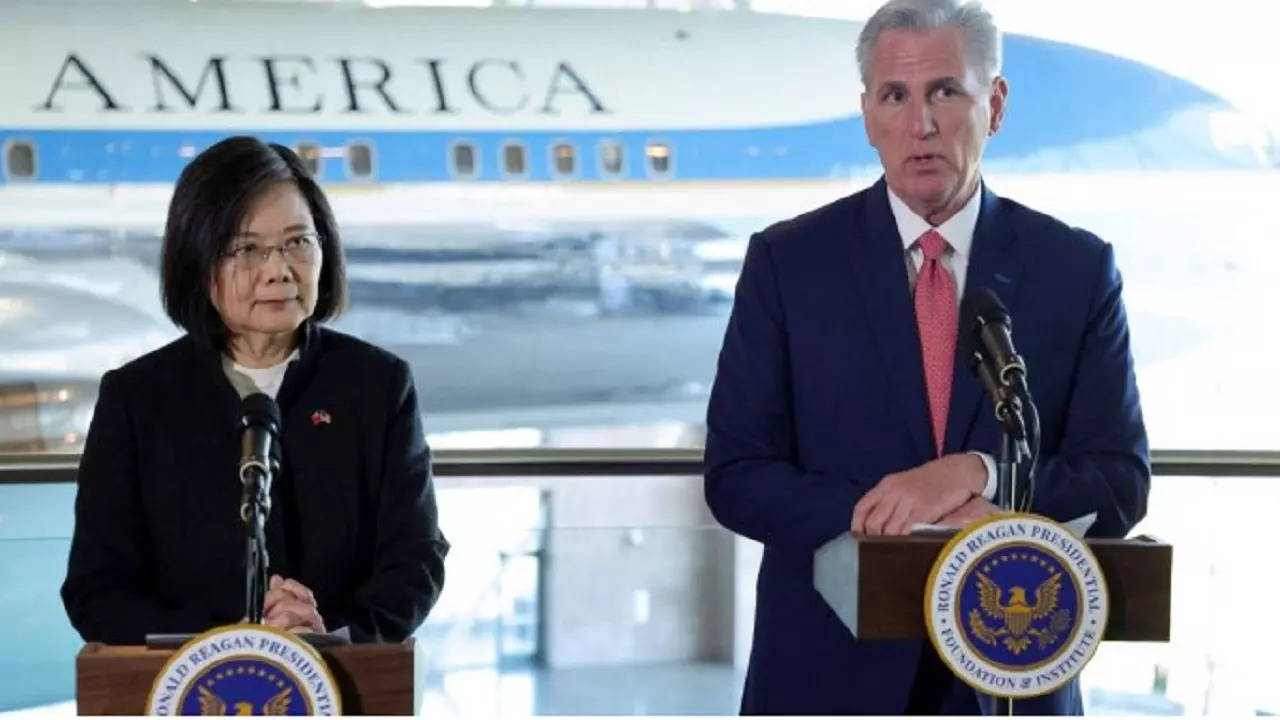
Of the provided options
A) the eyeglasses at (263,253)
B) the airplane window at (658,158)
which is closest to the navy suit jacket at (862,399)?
→ the eyeglasses at (263,253)

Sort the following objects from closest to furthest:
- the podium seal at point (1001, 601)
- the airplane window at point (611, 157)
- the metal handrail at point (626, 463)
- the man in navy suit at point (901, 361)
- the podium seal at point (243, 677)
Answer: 1. the podium seal at point (243, 677)
2. the podium seal at point (1001, 601)
3. the man in navy suit at point (901, 361)
4. the metal handrail at point (626, 463)
5. the airplane window at point (611, 157)

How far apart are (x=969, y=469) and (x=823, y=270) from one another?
1.11 ft

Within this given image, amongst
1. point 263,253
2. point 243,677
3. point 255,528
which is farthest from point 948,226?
point 243,677

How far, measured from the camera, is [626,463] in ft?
16.5

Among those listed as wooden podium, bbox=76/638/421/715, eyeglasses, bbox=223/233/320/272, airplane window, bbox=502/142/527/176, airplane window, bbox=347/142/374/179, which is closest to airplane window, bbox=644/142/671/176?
airplane window, bbox=502/142/527/176

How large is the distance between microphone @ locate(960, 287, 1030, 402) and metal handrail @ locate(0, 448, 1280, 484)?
10.5 ft

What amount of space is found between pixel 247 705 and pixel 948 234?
998 mm

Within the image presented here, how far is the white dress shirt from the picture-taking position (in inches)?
79.5

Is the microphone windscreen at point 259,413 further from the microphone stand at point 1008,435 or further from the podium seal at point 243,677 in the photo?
the microphone stand at point 1008,435

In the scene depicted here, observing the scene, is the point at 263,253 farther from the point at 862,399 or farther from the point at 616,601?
→ the point at 616,601

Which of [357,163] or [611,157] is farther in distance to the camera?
[611,157]

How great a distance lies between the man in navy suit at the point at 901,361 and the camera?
1917mm

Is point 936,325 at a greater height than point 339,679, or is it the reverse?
point 936,325

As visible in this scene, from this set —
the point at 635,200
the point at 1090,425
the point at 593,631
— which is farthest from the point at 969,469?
the point at 635,200
